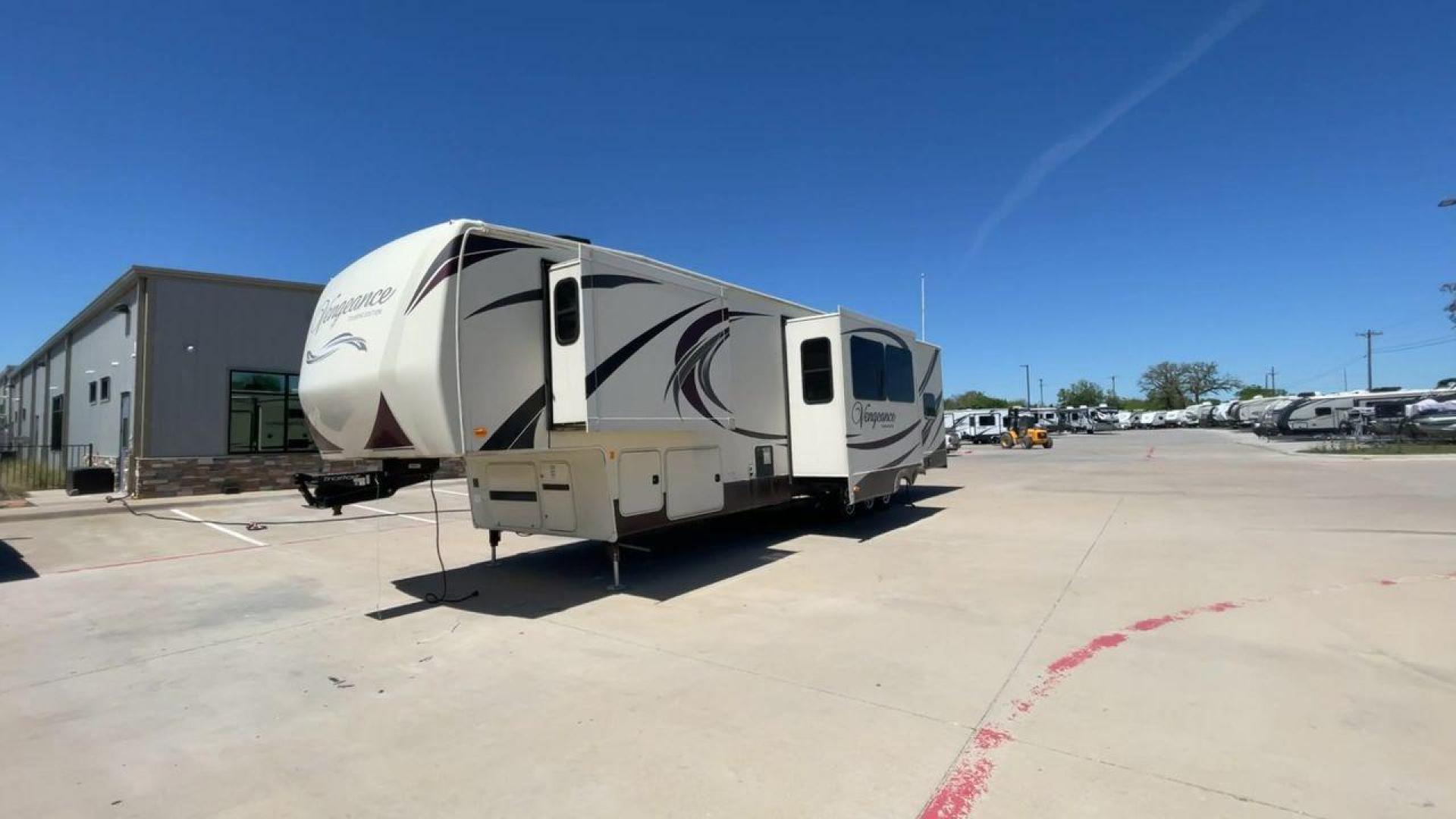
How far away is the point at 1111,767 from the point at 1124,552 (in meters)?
5.56

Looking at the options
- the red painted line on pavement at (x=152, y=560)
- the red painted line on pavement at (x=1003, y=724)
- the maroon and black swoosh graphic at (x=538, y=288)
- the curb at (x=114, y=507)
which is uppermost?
the maroon and black swoosh graphic at (x=538, y=288)

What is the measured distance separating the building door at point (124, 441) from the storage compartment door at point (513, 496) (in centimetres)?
1570

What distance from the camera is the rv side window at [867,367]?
9219 mm

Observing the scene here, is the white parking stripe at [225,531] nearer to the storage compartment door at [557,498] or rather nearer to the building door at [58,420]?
the storage compartment door at [557,498]

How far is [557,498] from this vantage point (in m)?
6.69

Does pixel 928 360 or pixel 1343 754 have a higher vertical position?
pixel 928 360

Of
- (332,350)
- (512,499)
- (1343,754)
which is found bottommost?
(1343,754)

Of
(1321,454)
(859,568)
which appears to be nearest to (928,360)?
(859,568)

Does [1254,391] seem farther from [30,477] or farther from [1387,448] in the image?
[30,477]

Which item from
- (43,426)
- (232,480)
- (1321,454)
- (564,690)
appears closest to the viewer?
(564,690)

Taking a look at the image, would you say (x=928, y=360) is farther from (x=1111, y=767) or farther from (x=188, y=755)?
(x=188, y=755)

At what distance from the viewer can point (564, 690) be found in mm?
4152

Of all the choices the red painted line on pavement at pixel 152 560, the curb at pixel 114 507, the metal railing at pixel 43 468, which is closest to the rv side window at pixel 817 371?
the red painted line on pavement at pixel 152 560

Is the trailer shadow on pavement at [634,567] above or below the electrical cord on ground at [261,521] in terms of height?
below
